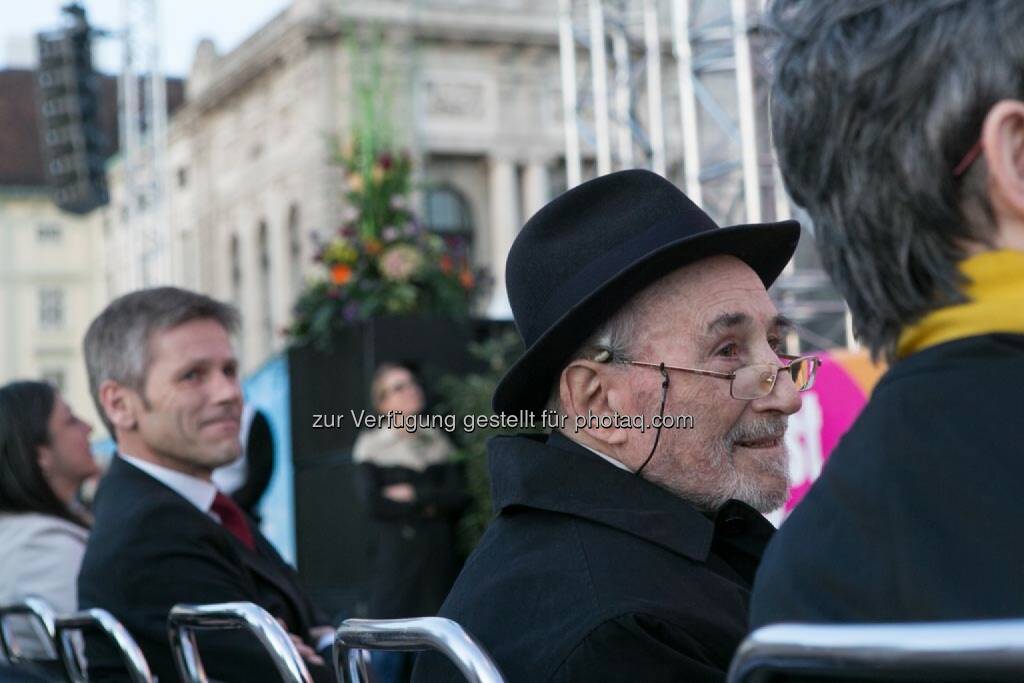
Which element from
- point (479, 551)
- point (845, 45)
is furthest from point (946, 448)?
point (479, 551)

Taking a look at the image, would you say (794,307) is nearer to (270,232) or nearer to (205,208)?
(270,232)

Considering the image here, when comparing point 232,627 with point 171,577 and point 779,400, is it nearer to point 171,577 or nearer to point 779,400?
point 171,577

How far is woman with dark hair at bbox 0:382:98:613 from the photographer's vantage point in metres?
3.70

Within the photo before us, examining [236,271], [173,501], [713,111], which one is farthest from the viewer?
[236,271]

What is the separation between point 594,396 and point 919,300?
43.9 inches

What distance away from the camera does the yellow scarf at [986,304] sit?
1.15 m

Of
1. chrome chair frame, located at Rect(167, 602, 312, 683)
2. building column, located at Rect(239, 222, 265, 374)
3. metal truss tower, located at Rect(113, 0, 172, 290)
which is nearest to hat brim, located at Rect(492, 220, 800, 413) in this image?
chrome chair frame, located at Rect(167, 602, 312, 683)

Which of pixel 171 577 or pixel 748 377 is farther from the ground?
pixel 748 377

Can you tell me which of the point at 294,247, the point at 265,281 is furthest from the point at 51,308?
the point at 294,247

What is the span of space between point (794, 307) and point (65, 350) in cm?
4551

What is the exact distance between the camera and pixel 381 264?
8.32 m

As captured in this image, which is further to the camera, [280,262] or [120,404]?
[280,262]

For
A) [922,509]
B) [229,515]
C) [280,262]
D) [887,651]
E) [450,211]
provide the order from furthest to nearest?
[280,262] < [450,211] < [229,515] < [922,509] < [887,651]

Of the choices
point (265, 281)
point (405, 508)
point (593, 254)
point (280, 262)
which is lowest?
point (405, 508)
